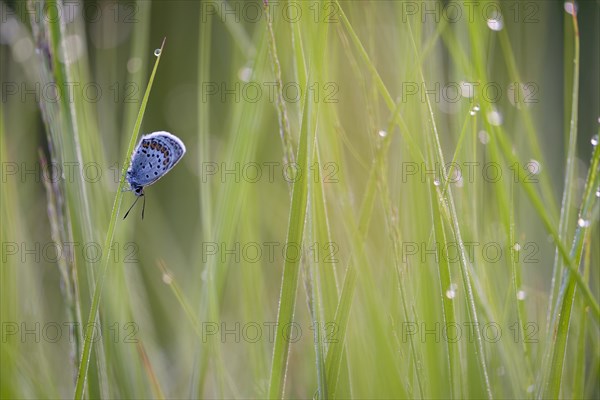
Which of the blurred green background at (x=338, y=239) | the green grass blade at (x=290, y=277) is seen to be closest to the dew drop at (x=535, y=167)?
the blurred green background at (x=338, y=239)

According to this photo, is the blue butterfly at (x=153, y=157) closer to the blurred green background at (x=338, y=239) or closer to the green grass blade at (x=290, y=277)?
the blurred green background at (x=338, y=239)

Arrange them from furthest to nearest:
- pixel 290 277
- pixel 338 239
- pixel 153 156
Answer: pixel 338 239
pixel 153 156
pixel 290 277

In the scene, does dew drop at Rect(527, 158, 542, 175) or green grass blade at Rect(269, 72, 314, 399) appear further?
dew drop at Rect(527, 158, 542, 175)

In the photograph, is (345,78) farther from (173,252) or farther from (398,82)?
(173,252)

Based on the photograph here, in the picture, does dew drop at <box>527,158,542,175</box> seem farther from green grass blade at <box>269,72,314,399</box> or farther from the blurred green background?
green grass blade at <box>269,72,314,399</box>

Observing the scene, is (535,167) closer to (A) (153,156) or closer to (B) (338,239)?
(B) (338,239)

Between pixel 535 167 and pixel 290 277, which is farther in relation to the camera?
pixel 535 167

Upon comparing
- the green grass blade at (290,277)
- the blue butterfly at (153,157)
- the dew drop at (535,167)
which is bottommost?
the green grass blade at (290,277)

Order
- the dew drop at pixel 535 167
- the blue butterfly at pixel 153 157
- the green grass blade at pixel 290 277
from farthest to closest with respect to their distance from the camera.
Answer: the dew drop at pixel 535 167 → the blue butterfly at pixel 153 157 → the green grass blade at pixel 290 277

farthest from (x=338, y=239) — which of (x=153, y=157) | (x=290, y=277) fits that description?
(x=290, y=277)

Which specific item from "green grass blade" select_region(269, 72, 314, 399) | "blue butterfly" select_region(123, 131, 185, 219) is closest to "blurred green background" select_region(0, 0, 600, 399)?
"green grass blade" select_region(269, 72, 314, 399)
